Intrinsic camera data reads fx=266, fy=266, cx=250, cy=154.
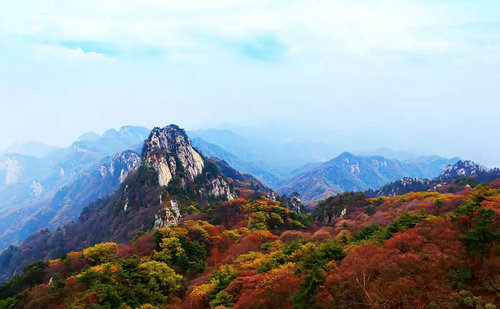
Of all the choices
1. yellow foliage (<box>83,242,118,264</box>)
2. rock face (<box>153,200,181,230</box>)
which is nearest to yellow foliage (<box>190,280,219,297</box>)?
yellow foliage (<box>83,242,118,264</box>)

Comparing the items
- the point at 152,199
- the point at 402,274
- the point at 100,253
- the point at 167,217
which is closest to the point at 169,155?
the point at 152,199

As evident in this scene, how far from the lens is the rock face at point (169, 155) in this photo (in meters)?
91.0

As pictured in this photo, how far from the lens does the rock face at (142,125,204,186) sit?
299 ft

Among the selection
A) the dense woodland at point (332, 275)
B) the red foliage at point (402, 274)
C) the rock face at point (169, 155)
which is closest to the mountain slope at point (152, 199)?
the rock face at point (169, 155)

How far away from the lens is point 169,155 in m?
97.3

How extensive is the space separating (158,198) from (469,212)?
73165 millimetres

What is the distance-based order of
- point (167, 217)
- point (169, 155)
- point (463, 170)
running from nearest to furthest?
1. point (167, 217)
2. point (169, 155)
3. point (463, 170)

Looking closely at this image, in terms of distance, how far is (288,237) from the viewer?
154 feet

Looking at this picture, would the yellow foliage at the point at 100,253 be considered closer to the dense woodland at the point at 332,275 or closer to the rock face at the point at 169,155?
the dense woodland at the point at 332,275

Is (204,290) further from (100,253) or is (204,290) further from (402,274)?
(100,253)

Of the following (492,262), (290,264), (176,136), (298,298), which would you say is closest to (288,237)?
(290,264)

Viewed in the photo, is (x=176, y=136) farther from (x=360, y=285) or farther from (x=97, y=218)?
(x=360, y=285)

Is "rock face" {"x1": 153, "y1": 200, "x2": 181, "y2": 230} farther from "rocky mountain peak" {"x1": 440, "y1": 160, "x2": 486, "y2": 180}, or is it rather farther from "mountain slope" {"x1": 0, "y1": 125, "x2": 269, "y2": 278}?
"rocky mountain peak" {"x1": 440, "y1": 160, "x2": 486, "y2": 180}

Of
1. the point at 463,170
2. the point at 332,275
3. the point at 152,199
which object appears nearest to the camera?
the point at 332,275
